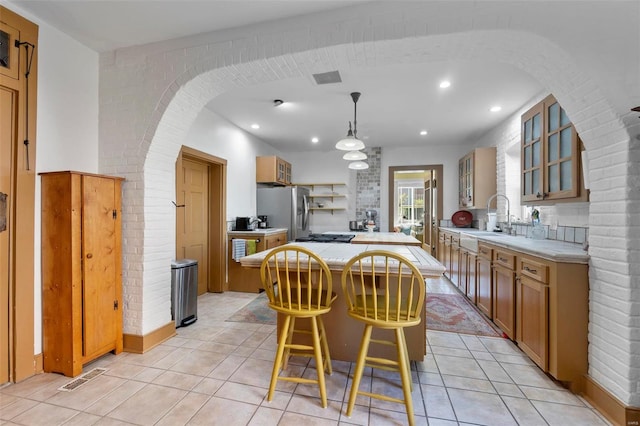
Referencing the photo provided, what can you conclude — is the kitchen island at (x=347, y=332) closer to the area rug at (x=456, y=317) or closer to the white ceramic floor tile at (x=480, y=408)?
the white ceramic floor tile at (x=480, y=408)

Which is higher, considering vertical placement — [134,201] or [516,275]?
[134,201]

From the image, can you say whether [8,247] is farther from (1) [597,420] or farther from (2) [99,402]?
(1) [597,420]

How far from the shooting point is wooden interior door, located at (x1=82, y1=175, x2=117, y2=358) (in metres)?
2.08

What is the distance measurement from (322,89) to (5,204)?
2844 millimetres

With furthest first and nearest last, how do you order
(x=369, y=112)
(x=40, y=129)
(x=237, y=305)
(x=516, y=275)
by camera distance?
(x=369, y=112) → (x=237, y=305) → (x=516, y=275) → (x=40, y=129)

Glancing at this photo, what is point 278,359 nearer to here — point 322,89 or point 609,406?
point 609,406

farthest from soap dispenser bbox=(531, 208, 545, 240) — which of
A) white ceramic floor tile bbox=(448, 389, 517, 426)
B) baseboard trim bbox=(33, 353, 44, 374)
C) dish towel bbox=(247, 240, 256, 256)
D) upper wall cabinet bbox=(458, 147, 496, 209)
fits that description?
baseboard trim bbox=(33, 353, 44, 374)

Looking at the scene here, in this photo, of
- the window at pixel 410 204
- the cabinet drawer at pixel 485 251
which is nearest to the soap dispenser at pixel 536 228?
the cabinet drawer at pixel 485 251

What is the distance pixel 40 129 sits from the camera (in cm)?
205

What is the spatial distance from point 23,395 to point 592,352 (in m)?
3.63

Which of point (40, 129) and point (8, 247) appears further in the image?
point (40, 129)

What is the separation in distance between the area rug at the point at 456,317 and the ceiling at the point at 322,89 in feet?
8.44

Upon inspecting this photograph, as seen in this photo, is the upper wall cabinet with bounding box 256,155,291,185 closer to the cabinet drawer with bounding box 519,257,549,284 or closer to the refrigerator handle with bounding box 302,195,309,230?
the refrigerator handle with bounding box 302,195,309,230

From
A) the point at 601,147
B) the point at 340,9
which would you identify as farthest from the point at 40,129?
the point at 601,147
